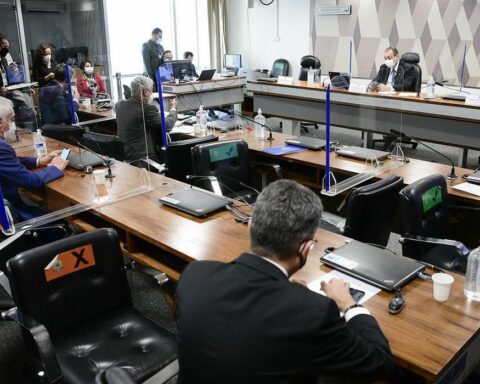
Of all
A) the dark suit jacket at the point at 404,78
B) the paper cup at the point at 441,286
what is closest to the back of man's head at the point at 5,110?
the paper cup at the point at 441,286

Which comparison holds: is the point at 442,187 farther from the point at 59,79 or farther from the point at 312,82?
the point at 312,82

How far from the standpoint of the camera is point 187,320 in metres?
1.19

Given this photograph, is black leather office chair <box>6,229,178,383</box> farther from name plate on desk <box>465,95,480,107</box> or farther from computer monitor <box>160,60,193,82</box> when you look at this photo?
computer monitor <box>160,60,193,82</box>

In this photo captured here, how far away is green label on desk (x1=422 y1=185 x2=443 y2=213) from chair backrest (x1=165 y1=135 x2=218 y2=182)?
1.65 metres

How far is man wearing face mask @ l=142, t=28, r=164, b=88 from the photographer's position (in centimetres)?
823

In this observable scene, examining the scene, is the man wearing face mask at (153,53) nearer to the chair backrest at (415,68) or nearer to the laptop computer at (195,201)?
the chair backrest at (415,68)

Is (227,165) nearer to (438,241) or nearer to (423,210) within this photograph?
(423,210)

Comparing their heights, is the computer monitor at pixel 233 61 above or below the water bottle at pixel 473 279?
above

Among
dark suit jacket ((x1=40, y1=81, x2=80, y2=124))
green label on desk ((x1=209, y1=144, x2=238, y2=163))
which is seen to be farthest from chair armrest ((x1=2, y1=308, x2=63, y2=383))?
dark suit jacket ((x1=40, y1=81, x2=80, y2=124))

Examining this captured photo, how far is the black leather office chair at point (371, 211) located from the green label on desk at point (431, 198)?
0.15m

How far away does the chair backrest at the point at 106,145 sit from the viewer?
3598 mm

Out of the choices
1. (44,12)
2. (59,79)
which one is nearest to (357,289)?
(59,79)

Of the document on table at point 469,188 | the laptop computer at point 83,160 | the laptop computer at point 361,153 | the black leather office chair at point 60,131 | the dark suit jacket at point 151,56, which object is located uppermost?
the dark suit jacket at point 151,56

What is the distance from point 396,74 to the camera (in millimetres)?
6094
